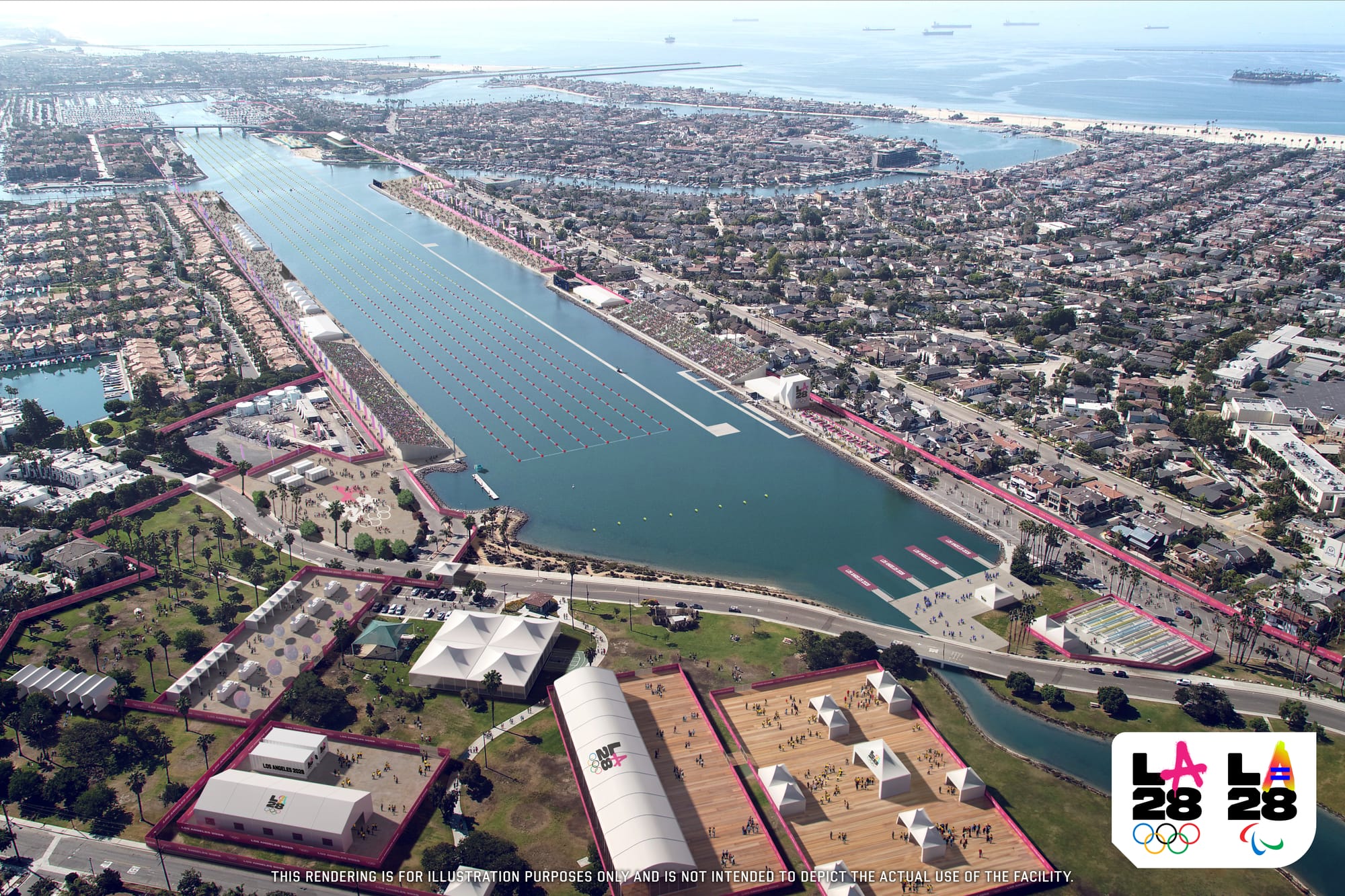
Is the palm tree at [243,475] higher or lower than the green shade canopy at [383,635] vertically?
higher

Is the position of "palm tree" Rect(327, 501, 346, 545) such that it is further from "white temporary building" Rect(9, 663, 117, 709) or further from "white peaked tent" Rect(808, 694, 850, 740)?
"white peaked tent" Rect(808, 694, 850, 740)

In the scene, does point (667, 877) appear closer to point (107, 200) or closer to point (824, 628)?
point (824, 628)

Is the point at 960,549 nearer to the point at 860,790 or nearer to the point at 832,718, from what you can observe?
the point at 832,718

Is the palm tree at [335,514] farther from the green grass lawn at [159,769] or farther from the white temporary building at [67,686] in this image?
the green grass lawn at [159,769]

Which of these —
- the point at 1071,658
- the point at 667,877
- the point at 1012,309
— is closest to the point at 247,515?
the point at 667,877

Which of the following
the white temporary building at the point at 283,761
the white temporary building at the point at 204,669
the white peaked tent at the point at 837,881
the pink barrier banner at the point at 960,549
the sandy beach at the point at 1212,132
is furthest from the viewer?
the sandy beach at the point at 1212,132

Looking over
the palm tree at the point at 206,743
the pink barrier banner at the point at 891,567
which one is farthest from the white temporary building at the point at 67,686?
the pink barrier banner at the point at 891,567
